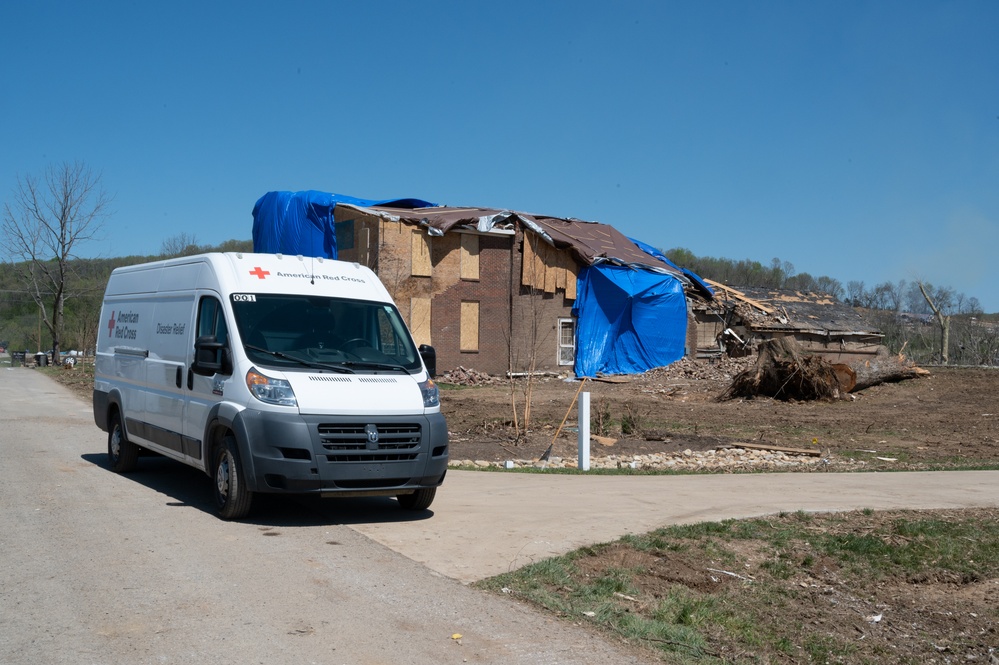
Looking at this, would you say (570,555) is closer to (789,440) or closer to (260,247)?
(789,440)

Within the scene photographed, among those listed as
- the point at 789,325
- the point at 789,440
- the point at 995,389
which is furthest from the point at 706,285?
the point at 789,440

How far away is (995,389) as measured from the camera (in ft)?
91.9

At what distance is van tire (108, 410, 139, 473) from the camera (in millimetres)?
11242

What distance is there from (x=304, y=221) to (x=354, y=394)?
27374 millimetres

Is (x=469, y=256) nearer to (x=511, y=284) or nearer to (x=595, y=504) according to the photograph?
(x=511, y=284)

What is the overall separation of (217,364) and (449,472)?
15.3ft

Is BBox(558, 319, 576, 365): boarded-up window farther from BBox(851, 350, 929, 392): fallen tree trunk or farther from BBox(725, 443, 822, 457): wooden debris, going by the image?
BBox(725, 443, 822, 457): wooden debris

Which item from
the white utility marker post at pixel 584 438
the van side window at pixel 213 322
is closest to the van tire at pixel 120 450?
the van side window at pixel 213 322

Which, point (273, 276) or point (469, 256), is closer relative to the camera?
point (273, 276)

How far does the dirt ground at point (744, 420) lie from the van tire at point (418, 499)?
5.49m

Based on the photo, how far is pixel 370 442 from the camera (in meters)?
8.16

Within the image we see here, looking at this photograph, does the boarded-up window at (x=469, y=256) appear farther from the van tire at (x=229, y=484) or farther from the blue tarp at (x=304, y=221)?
the van tire at (x=229, y=484)

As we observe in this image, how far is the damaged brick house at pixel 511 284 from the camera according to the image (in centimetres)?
3253

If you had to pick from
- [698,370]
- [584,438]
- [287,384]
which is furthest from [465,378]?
[287,384]
